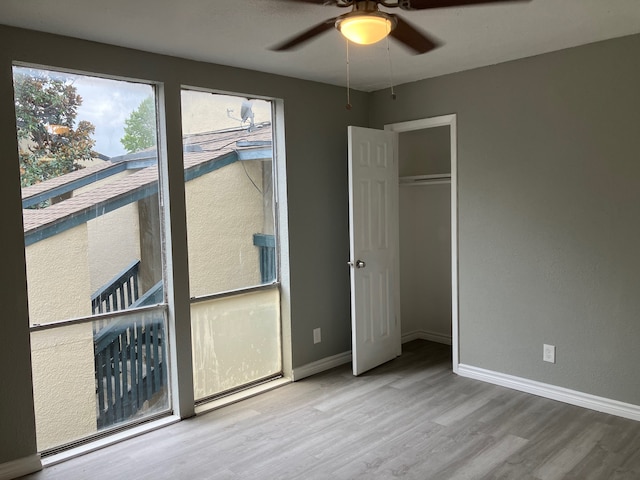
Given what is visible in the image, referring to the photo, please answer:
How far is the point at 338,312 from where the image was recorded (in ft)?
15.3

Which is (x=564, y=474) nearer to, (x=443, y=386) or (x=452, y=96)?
(x=443, y=386)

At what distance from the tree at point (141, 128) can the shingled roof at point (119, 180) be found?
0.06 m

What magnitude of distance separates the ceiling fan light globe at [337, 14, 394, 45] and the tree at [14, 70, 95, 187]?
6.01 ft

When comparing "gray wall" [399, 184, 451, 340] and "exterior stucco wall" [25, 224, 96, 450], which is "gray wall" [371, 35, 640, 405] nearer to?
"gray wall" [399, 184, 451, 340]

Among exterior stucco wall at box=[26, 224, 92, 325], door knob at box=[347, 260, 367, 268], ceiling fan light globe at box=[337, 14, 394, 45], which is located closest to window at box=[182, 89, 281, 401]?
door knob at box=[347, 260, 367, 268]

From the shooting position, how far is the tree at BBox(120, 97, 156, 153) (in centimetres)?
340

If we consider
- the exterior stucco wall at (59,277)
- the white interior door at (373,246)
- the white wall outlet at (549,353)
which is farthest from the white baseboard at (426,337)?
the exterior stucco wall at (59,277)

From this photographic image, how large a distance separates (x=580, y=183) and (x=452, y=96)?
122cm

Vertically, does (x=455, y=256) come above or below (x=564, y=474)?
above

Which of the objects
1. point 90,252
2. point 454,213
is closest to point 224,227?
point 90,252

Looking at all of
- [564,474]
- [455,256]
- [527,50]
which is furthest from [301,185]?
Answer: [564,474]

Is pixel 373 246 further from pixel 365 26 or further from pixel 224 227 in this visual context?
pixel 365 26

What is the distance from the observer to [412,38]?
2.95m

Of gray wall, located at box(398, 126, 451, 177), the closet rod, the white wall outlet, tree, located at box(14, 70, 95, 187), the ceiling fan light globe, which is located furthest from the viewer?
gray wall, located at box(398, 126, 451, 177)
